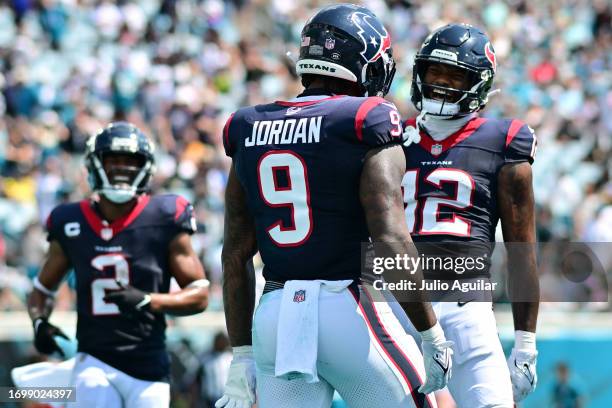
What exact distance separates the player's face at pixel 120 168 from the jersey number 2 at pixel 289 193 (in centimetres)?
223

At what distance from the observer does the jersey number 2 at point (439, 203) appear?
528 centimetres

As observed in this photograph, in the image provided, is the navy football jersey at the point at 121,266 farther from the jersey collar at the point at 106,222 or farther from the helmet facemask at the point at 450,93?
the helmet facemask at the point at 450,93

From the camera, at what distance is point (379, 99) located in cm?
422

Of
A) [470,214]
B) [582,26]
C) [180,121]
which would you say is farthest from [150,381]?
[582,26]

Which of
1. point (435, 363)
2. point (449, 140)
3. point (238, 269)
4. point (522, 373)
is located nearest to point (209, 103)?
point (449, 140)

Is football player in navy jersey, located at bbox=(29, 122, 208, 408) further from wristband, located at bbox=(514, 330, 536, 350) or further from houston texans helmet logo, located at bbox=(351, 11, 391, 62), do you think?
houston texans helmet logo, located at bbox=(351, 11, 391, 62)

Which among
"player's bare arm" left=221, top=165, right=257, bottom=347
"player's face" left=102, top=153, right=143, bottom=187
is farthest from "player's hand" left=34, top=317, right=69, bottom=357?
"player's bare arm" left=221, top=165, right=257, bottom=347

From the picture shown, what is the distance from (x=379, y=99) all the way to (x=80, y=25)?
12356mm

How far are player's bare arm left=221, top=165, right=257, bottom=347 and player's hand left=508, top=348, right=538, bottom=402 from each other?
1.32 m

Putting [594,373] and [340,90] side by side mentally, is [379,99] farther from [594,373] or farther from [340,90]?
[594,373]

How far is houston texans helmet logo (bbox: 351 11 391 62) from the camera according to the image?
4.41 meters

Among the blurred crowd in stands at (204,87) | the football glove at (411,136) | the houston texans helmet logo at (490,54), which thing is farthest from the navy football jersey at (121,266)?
the blurred crowd in stands at (204,87)

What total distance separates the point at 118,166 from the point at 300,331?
8.48 ft

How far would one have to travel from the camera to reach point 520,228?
207 inches
